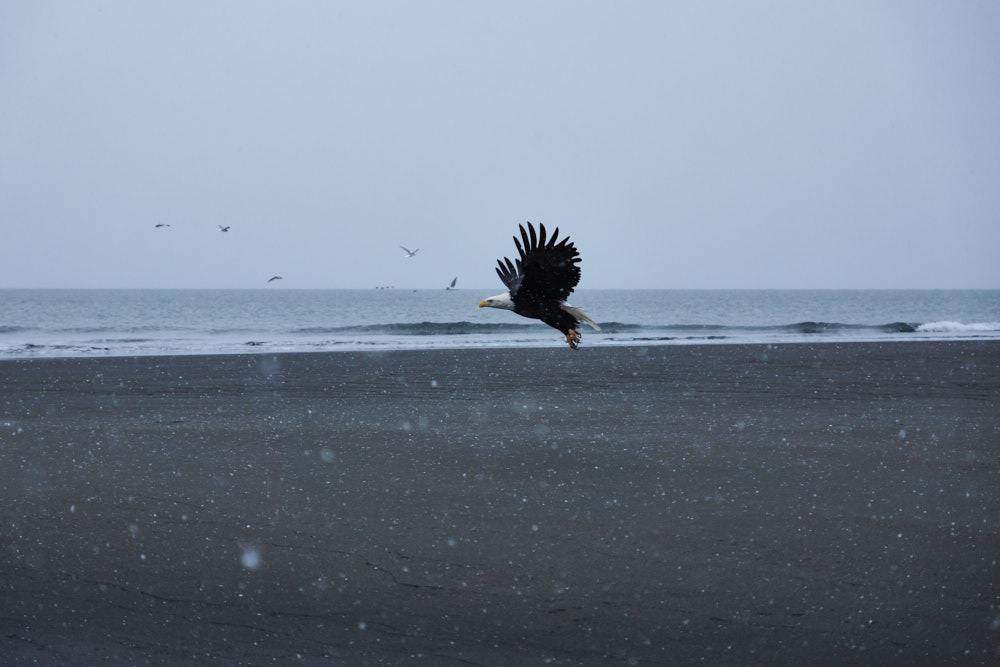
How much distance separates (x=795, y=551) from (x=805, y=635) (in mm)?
1505

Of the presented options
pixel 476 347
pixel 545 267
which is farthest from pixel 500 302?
pixel 476 347

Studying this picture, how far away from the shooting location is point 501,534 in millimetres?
6672

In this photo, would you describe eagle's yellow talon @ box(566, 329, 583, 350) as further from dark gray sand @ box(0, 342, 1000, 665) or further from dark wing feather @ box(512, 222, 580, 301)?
dark gray sand @ box(0, 342, 1000, 665)

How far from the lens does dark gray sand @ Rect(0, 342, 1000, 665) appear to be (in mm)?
4762

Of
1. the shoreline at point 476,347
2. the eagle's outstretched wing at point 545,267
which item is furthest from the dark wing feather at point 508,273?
the shoreline at point 476,347

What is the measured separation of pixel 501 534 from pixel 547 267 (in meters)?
2.82

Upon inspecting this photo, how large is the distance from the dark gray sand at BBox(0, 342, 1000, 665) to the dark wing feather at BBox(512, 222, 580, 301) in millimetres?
2003

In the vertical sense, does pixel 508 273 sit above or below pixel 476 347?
above

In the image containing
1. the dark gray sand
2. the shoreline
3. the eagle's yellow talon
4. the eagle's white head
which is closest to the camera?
the dark gray sand

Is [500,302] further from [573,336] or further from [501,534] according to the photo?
[501,534]

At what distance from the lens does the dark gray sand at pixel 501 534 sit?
15.6 feet

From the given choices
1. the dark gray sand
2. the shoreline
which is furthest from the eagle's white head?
the shoreline

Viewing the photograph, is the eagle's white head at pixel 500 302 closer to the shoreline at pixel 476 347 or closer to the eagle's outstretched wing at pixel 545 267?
the eagle's outstretched wing at pixel 545 267

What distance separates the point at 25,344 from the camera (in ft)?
106
